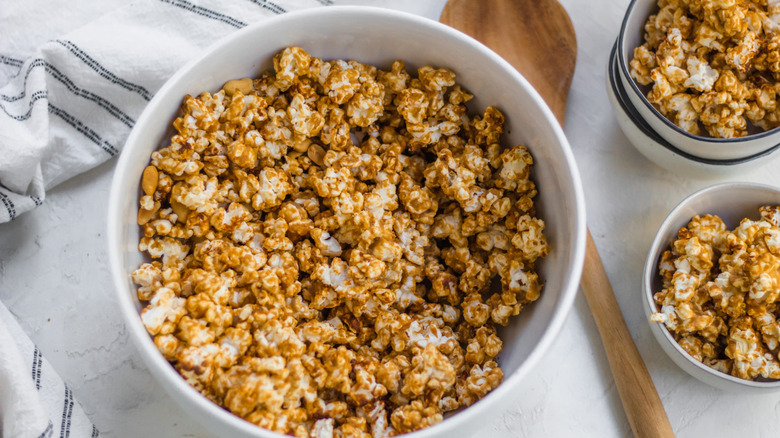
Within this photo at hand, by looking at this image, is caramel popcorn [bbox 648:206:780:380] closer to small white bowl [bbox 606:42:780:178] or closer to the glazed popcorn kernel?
small white bowl [bbox 606:42:780:178]

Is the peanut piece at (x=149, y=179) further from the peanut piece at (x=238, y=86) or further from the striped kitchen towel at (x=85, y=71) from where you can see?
the striped kitchen towel at (x=85, y=71)

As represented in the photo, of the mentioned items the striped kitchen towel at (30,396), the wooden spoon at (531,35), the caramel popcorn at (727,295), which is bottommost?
the striped kitchen towel at (30,396)

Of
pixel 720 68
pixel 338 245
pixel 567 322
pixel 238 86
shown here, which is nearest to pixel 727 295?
pixel 567 322

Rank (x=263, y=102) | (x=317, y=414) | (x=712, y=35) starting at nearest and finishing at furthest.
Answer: (x=317, y=414) → (x=263, y=102) → (x=712, y=35)

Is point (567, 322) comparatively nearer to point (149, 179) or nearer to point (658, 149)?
point (658, 149)

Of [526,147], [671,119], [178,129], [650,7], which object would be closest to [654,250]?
[671,119]

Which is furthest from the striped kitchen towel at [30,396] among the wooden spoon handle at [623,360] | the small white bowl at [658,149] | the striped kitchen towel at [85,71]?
the small white bowl at [658,149]

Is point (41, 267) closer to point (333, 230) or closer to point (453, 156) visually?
point (333, 230)
